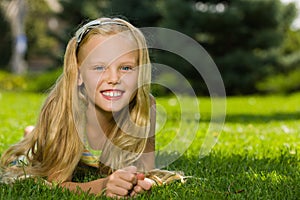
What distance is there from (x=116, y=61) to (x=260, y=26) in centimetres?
1302

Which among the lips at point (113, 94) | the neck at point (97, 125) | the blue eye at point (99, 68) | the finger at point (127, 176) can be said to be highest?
the blue eye at point (99, 68)

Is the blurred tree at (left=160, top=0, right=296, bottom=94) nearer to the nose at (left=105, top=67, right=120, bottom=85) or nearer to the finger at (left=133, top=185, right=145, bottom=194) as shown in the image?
the nose at (left=105, top=67, right=120, bottom=85)

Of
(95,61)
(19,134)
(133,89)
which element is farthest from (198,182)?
Answer: (19,134)

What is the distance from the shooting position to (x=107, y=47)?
9.61 ft

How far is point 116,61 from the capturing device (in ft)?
9.48

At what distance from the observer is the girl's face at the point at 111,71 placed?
2891 millimetres

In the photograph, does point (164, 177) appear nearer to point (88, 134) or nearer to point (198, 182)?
point (198, 182)

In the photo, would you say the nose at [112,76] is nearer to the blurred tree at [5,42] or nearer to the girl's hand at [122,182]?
the girl's hand at [122,182]

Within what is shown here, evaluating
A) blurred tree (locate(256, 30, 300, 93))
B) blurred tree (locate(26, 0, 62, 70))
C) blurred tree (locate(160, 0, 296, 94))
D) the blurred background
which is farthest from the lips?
blurred tree (locate(26, 0, 62, 70))

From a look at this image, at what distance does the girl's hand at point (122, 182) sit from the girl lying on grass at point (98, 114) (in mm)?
339

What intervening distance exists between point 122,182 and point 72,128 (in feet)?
2.02

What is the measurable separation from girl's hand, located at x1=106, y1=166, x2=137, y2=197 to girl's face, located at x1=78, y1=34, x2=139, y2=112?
56 centimetres

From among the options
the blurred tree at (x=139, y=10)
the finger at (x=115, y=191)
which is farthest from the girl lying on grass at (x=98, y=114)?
the blurred tree at (x=139, y=10)

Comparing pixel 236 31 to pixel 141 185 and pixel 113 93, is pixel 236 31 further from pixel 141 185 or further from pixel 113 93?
pixel 141 185
